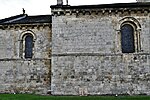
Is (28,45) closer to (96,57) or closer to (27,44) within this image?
(27,44)

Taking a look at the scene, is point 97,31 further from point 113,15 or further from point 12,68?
point 12,68

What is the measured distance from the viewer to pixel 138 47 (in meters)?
25.2

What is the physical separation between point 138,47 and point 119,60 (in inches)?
76.1

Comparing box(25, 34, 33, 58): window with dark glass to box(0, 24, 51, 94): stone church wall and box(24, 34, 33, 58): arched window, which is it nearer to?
box(24, 34, 33, 58): arched window

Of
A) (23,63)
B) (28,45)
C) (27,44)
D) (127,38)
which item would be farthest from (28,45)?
(127,38)

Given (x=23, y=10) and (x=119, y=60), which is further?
(x=23, y=10)

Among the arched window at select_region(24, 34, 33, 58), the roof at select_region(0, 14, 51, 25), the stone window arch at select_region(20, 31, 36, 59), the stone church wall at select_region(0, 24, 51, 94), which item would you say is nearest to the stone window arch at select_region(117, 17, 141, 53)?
the stone church wall at select_region(0, 24, 51, 94)

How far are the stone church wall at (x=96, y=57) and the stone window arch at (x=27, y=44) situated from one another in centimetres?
334

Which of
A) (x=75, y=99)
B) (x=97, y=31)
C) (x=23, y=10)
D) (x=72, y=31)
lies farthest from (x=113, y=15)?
(x=23, y=10)

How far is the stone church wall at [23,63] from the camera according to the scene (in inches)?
1081

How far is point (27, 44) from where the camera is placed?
28734mm

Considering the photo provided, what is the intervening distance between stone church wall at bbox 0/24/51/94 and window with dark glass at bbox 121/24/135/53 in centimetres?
680

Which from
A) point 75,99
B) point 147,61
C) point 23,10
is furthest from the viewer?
point 23,10

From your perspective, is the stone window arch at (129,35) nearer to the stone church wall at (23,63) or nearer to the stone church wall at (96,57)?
the stone church wall at (96,57)
